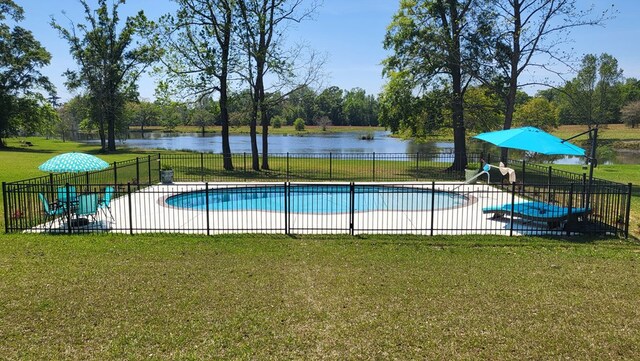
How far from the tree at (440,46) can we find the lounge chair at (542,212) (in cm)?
1261

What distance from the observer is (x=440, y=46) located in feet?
76.4

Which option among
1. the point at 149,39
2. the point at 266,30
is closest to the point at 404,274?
the point at 266,30

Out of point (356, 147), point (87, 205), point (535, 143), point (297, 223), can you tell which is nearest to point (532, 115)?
point (356, 147)

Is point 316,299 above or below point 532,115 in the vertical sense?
below

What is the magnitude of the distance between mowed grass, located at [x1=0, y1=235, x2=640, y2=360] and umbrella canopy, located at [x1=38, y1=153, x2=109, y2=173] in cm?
187

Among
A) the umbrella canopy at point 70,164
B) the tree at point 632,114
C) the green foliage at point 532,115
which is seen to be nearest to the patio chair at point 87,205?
the umbrella canopy at point 70,164

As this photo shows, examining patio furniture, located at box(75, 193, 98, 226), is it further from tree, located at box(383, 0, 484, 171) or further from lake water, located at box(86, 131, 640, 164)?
lake water, located at box(86, 131, 640, 164)

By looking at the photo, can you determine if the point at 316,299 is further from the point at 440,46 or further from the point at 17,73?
the point at 17,73

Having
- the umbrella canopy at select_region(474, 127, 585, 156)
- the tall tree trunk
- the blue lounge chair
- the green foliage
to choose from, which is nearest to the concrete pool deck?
the blue lounge chair

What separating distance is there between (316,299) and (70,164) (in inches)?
297

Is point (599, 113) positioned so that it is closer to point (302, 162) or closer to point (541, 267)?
point (302, 162)

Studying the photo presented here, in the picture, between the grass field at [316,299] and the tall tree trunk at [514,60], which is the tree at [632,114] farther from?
the grass field at [316,299]

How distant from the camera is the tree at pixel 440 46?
23356 mm

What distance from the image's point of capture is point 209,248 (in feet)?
28.1
